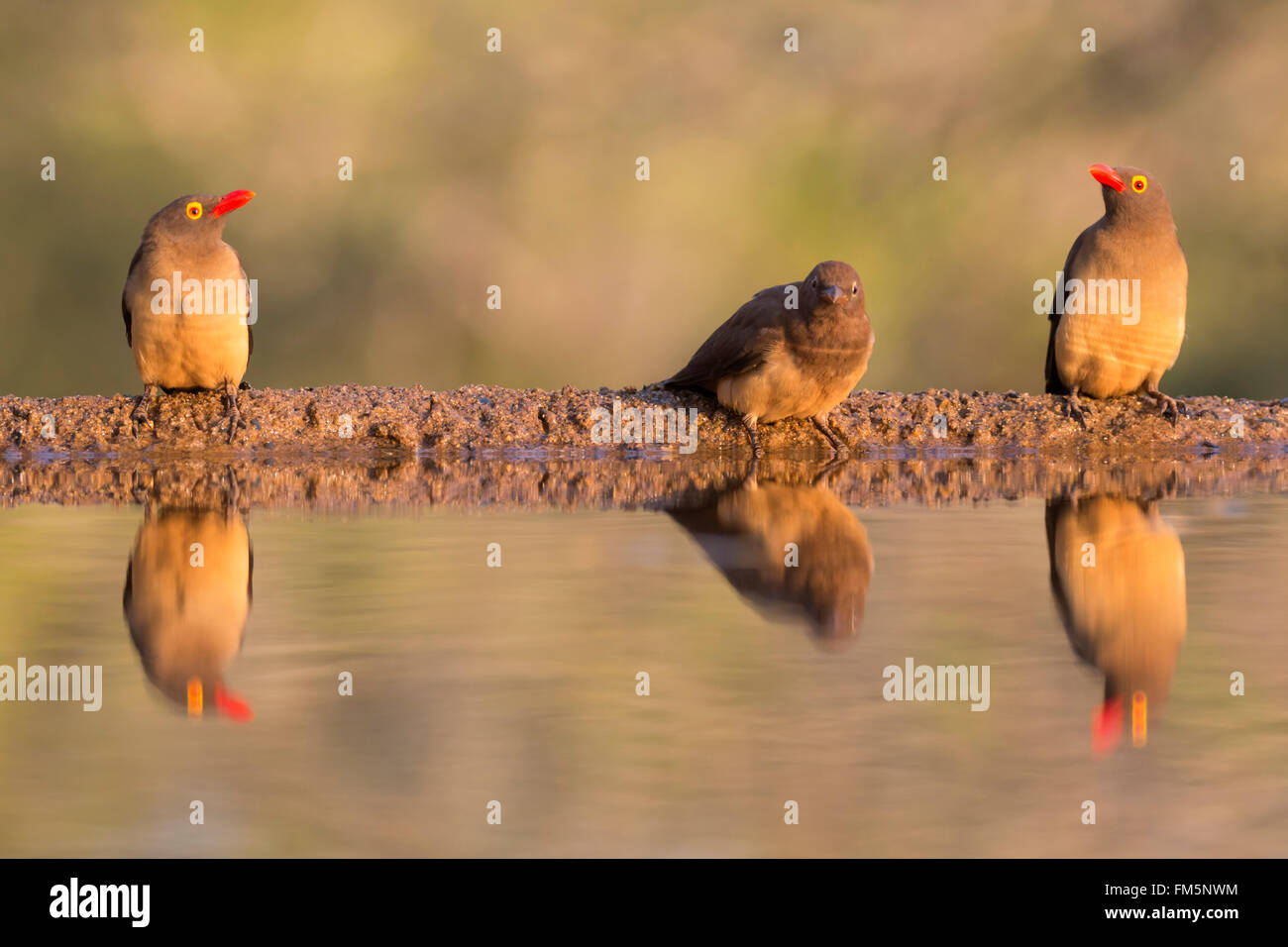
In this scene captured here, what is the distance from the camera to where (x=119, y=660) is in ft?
12.6

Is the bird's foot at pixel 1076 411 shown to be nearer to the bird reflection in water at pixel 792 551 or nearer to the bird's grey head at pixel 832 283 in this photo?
the bird's grey head at pixel 832 283

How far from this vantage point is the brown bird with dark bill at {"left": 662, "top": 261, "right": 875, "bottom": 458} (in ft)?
28.3

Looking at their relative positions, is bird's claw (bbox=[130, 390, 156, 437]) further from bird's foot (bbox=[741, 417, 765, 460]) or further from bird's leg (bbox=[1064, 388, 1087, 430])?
bird's leg (bbox=[1064, 388, 1087, 430])

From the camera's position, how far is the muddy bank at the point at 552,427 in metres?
9.32

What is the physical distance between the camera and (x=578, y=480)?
8031 millimetres

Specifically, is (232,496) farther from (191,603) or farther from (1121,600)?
(1121,600)

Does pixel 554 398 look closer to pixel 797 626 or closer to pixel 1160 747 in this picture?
pixel 797 626

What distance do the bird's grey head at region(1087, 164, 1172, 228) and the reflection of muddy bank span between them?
135cm

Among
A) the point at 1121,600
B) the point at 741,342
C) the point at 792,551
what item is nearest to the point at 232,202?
the point at 741,342

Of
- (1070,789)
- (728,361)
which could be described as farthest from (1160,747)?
(728,361)

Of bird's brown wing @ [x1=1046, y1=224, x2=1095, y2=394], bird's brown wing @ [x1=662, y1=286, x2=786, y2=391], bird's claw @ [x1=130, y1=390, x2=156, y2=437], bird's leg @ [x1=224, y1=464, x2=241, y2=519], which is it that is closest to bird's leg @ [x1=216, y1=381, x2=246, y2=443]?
bird's claw @ [x1=130, y1=390, x2=156, y2=437]

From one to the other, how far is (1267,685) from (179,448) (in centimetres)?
676

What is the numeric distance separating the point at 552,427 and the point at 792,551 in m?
4.36

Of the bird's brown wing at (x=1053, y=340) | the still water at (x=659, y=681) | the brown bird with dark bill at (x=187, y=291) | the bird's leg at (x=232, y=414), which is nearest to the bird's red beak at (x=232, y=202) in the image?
the brown bird with dark bill at (x=187, y=291)
